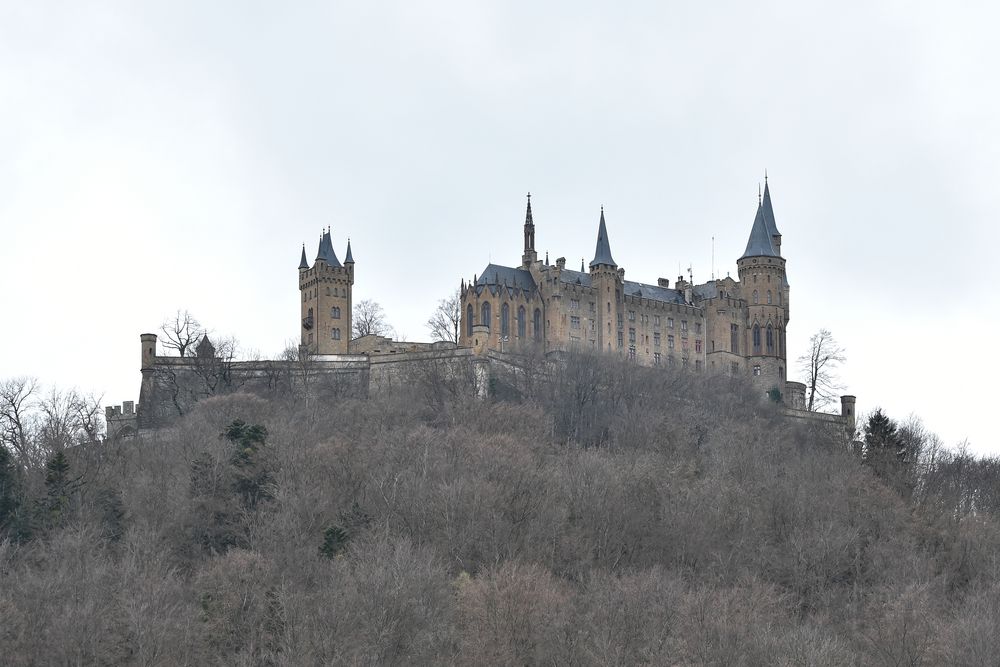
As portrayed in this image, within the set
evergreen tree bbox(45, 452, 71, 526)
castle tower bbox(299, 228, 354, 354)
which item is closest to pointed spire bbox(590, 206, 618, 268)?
castle tower bbox(299, 228, 354, 354)

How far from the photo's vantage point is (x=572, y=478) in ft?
178

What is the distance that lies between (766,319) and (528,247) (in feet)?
46.0

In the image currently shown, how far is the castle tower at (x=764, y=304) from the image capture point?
87375mm

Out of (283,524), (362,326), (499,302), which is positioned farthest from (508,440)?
(362,326)

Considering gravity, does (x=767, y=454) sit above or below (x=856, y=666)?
above

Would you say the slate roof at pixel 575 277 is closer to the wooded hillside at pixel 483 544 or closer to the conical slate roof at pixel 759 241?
the conical slate roof at pixel 759 241

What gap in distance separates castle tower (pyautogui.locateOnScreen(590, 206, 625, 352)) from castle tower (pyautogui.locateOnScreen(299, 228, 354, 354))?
518 inches

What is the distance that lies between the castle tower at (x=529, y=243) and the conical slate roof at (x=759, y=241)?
41.6 feet

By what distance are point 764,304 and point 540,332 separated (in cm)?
1451

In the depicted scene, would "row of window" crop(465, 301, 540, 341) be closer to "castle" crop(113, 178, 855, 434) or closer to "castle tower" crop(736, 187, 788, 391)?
"castle" crop(113, 178, 855, 434)

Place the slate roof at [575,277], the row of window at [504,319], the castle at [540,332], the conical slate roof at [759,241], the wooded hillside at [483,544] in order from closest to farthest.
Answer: the wooded hillside at [483,544] → the castle at [540,332] → the row of window at [504,319] → the slate roof at [575,277] → the conical slate roof at [759,241]

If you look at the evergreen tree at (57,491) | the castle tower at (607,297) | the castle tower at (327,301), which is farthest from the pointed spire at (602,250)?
the evergreen tree at (57,491)

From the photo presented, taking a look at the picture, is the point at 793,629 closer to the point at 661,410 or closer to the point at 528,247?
the point at 661,410

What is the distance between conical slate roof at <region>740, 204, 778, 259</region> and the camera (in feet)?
295
